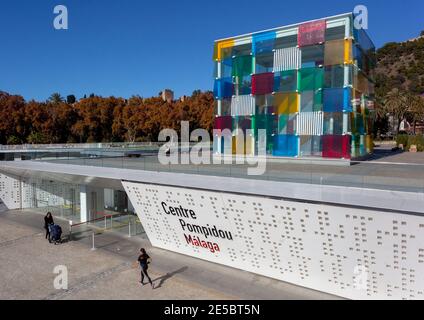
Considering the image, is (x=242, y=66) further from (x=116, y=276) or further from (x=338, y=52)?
(x=116, y=276)

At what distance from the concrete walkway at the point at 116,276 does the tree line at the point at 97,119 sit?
119 feet

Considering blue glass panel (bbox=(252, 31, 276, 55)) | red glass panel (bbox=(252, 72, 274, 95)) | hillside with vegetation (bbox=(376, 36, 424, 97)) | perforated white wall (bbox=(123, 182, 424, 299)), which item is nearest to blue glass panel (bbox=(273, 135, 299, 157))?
red glass panel (bbox=(252, 72, 274, 95))

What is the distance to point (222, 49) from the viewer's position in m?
24.0

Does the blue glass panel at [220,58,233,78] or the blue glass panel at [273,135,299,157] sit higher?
the blue glass panel at [220,58,233,78]

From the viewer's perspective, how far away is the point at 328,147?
63.4 ft

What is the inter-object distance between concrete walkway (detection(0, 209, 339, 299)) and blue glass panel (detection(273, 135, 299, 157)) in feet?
31.9

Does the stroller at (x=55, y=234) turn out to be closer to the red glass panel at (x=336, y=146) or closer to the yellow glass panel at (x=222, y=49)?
the red glass panel at (x=336, y=146)

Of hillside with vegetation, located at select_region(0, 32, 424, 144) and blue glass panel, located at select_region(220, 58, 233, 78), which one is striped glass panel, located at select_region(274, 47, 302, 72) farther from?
hillside with vegetation, located at select_region(0, 32, 424, 144)

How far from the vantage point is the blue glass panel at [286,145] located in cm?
2073

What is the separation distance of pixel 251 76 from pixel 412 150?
22.2 meters

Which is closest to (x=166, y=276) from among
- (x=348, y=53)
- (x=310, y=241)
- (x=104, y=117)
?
(x=310, y=241)

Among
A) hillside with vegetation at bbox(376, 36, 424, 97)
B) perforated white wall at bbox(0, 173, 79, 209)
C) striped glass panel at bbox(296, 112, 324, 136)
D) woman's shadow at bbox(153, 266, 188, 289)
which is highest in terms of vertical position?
hillside with vegetation at bbox(376, 36, 424, 97)

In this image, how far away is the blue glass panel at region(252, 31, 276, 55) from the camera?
849 inches

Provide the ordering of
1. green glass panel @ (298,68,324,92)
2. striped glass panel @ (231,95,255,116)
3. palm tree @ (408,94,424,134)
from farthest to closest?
palm tree @ (408,94,424,134) → striped glass panel @ (231,95,255,116) → green glass panel @ (298,68,324,92)
